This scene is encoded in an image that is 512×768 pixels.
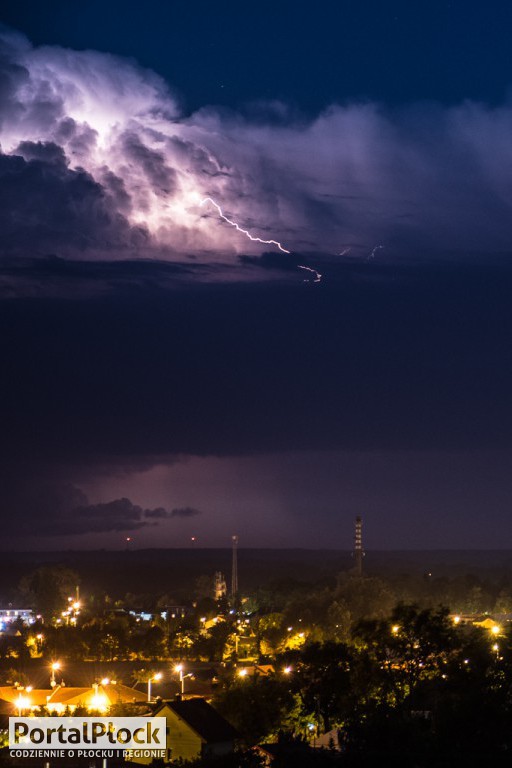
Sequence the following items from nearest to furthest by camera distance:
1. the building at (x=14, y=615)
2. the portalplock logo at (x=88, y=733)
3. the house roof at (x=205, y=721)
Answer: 1. the portalplock logo at (x=88, y=733)
2. the house roof at (x=205, y=721)
3. the building at (x=14, y=615)

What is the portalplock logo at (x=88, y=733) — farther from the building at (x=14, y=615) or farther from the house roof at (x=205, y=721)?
the building at (x=14, y=615)

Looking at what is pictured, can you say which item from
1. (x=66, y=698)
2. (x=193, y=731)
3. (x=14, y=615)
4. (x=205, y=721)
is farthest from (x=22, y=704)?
(x=14, y=615)

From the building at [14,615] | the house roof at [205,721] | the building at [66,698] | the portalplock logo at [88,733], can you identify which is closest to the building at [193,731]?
the house roof at [205,721]

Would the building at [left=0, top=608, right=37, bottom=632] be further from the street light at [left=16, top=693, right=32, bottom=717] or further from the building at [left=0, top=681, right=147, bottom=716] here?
the street light at [left=16, top=693, right=32, bottom=717]

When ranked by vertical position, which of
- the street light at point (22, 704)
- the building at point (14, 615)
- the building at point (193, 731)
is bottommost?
the building at point (193, 731)

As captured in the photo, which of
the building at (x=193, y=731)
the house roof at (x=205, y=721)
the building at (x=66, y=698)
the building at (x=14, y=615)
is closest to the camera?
the building at (x=193, y=731)

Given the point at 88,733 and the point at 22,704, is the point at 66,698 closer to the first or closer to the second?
the point at 22,704

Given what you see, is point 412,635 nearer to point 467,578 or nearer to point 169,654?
point 169,654

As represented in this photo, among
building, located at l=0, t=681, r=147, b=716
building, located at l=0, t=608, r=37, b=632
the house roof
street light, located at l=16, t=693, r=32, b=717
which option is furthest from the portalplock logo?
building, located at l=0, t=608, r=37, b=632
